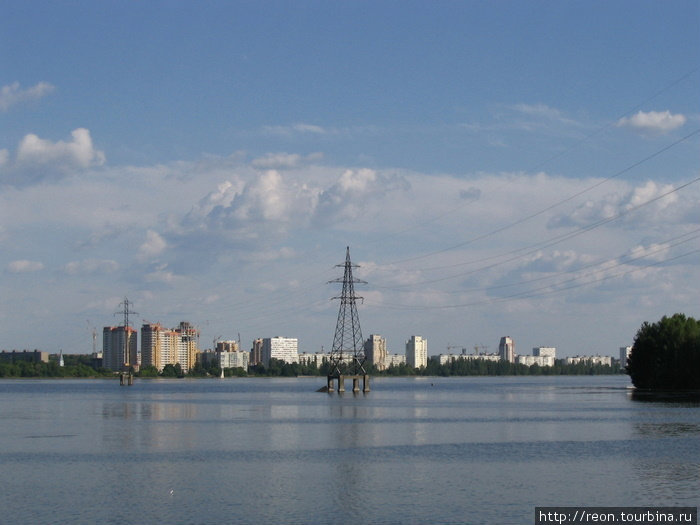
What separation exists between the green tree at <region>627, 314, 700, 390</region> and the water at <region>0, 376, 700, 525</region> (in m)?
47.2

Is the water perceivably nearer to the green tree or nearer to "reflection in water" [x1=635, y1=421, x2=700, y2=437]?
"reflection in water" [x1=635, y1=421, x2=700, y2=437]

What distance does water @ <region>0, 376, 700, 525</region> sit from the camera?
31844mm

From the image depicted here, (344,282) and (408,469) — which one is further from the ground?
(344,282)

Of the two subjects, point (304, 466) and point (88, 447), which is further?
point (88, 447)

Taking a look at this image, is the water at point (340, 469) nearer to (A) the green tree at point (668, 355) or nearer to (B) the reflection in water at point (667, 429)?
(B) the reflection in water at point (667, 429)

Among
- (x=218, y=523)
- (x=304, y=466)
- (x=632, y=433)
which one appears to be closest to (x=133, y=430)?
(x=304, y=466)

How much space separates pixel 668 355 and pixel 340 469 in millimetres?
92934

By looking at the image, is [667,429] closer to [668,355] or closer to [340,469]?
[340,469]

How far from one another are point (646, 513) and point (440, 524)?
6741 millimetres

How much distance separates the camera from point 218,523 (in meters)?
29.6

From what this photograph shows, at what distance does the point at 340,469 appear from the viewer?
41938mm

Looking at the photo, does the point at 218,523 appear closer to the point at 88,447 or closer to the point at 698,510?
the point at 698,510

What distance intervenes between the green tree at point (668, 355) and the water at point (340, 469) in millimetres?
47194

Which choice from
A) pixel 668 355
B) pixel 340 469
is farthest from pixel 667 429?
pixel 668 355
